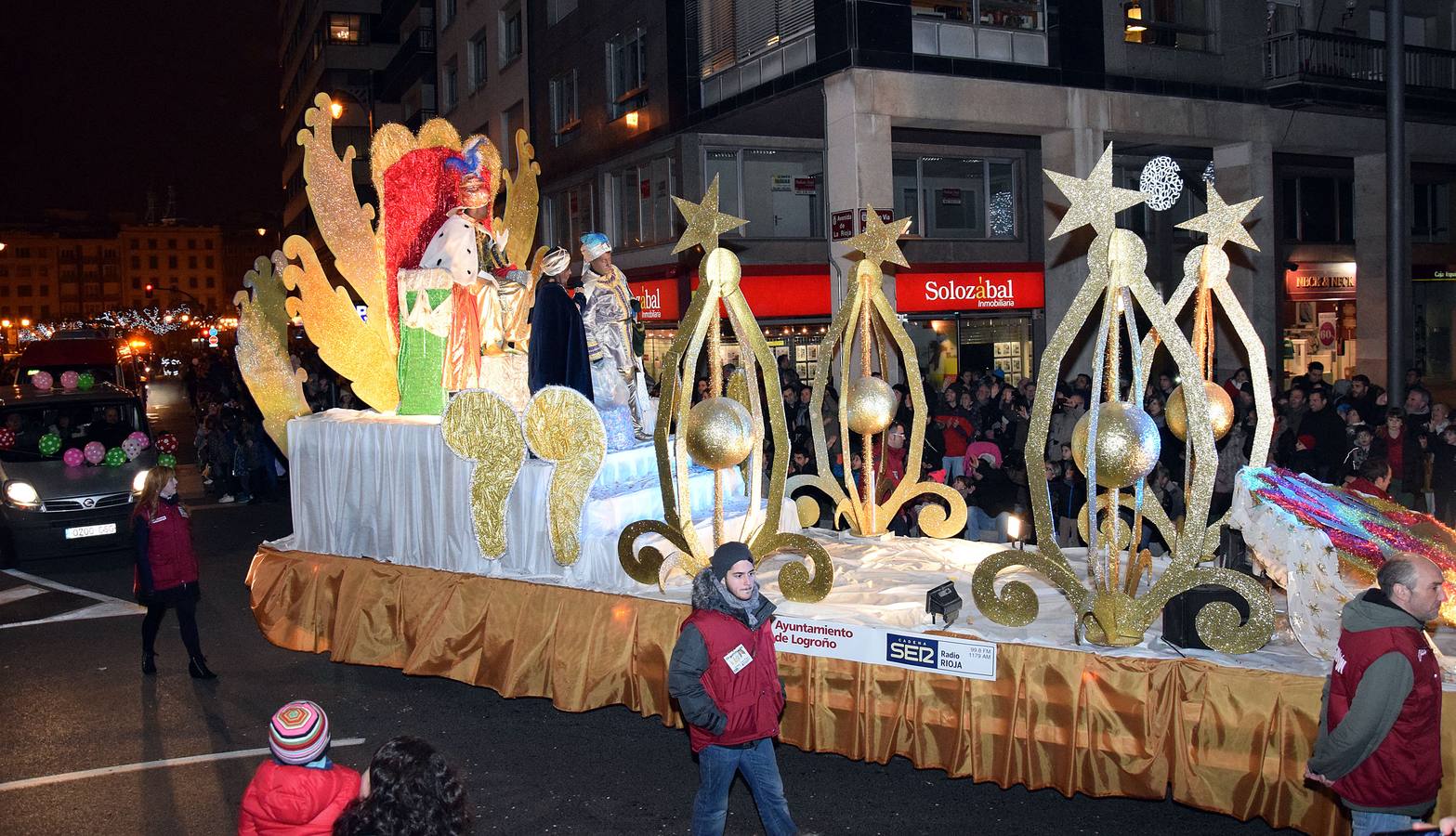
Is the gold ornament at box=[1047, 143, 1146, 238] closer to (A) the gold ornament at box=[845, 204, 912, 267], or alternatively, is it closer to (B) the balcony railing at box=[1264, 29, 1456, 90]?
(A) the gold ornament at box=[845, 204, 912, 267]

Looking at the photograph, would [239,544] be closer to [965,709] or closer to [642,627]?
[642,627]

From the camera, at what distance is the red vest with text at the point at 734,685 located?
473cm

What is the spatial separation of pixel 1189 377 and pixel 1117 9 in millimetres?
13367

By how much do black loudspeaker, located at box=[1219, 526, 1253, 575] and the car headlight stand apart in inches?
470

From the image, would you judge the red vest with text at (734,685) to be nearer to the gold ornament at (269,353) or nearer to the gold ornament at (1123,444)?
the gold ornament at (1123,444)

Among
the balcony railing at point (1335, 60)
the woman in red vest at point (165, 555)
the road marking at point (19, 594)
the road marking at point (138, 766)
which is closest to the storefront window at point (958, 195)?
the balcony railing at point (1335, 60)

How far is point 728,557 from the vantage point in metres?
4.81

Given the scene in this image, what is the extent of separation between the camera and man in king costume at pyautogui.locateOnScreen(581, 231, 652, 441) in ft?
28.3

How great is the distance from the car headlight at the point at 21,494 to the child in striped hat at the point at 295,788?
426 inches

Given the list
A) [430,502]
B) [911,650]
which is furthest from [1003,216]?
[911,650]

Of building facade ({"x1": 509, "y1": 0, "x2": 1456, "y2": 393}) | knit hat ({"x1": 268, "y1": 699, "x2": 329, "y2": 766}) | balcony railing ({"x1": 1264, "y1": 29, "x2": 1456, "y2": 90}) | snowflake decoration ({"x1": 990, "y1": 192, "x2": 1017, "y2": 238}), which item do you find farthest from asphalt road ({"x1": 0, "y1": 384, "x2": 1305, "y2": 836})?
balcony railing ({"x1": 1264, "y1": 29, "x2": 1456, "y2": 90})

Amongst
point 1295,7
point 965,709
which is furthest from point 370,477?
point 1295,7

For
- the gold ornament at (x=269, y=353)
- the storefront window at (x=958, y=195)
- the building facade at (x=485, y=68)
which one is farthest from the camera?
the building facade at (x=485, y=68)

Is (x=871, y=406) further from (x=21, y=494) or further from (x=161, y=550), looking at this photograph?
(x=21, y=494)
